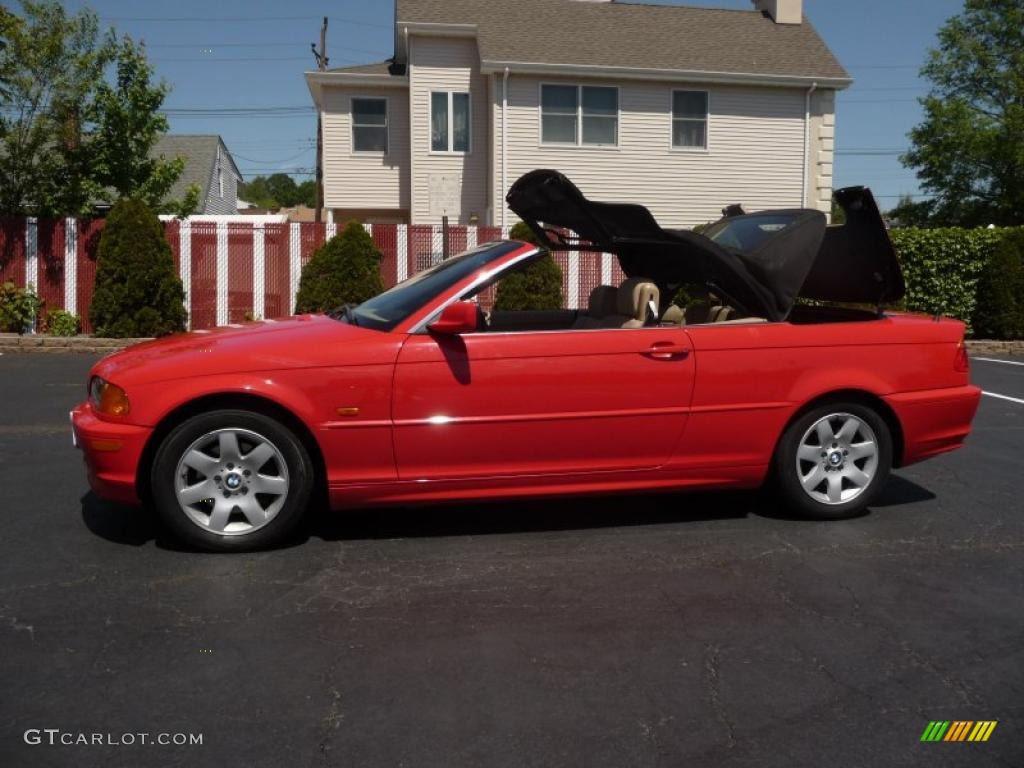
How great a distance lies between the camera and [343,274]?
16.1 meters

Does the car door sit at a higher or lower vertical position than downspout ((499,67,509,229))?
lower

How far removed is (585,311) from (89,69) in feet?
46.5

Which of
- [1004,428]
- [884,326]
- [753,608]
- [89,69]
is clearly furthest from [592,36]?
[753,608]

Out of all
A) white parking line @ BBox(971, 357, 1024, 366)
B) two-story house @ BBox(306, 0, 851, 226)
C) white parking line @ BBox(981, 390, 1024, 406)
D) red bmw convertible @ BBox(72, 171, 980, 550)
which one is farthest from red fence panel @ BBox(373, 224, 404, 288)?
red bmw convertible @ BBox(72, 171, 980, 550)

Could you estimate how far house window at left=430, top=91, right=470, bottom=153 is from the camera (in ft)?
77.3

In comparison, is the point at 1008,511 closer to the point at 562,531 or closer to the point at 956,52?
the point at 562,531

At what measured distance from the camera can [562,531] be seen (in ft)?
18.0

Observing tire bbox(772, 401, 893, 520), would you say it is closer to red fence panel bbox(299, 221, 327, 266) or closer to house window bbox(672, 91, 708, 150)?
Result: red fence panel bbox(299, 221, 327, 266)

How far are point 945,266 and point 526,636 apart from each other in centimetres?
1592

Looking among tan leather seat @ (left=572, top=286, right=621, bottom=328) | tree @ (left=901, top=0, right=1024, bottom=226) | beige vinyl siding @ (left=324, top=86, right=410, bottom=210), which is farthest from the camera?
tree @ (left=901, top=0, right=1024, bottom=226)

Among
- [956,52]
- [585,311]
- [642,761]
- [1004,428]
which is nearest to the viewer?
[642,761]

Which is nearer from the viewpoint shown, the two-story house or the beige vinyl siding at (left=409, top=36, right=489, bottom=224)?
the two-story house

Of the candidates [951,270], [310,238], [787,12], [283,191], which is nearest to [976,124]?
[787,12]

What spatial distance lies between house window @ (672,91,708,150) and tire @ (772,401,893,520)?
62.3 ft
